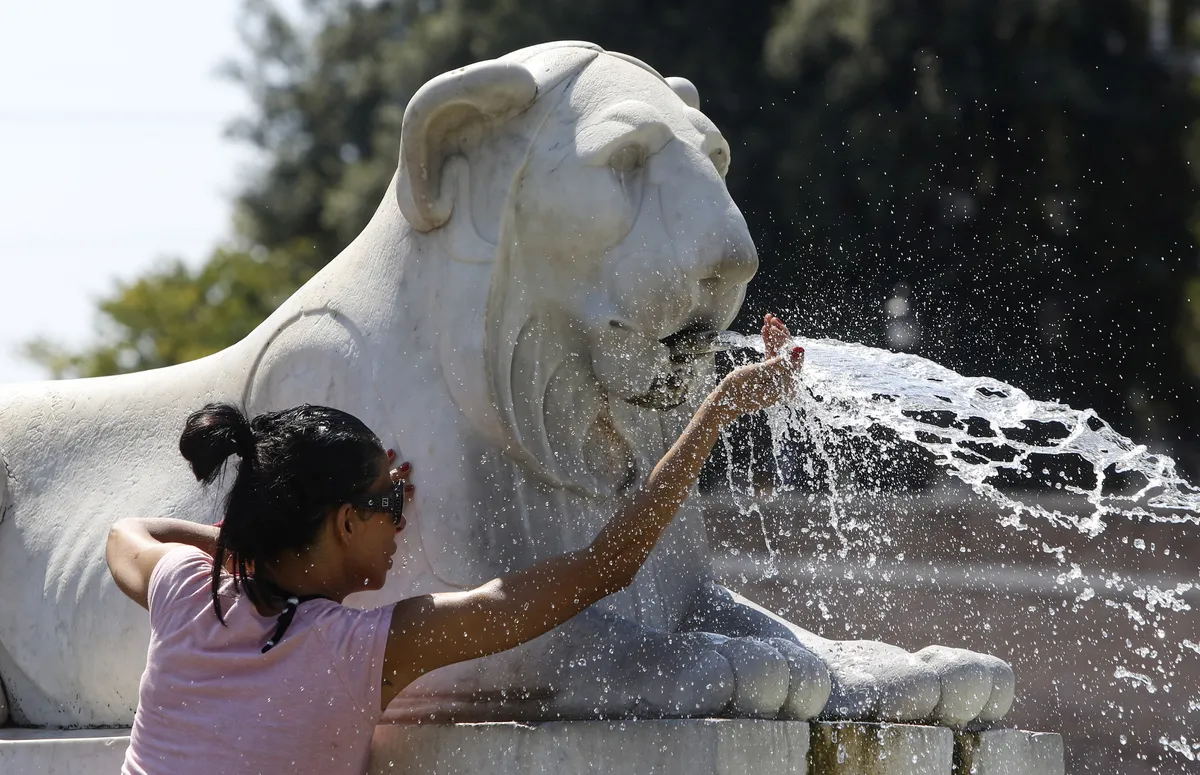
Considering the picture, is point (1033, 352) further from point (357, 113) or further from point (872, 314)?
point (357, 113)

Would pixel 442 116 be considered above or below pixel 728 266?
above

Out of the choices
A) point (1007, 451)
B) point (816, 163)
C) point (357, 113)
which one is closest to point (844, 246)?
point (816, 163)

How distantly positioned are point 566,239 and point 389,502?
28.1 inches

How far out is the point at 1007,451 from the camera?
10.0m

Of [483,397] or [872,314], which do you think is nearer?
[483,397]

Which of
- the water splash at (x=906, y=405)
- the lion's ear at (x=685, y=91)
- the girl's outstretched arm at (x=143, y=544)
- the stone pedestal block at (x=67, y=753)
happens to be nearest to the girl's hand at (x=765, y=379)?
the water splash at (x=906, y=405)

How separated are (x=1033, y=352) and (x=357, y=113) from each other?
9880 millimetres

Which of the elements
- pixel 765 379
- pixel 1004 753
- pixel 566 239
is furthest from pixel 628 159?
pixel 1004 753

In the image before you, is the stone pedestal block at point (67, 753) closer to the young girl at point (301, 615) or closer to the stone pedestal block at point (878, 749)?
the young girl at point (301, 615)

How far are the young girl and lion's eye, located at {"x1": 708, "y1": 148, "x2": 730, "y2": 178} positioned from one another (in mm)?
973

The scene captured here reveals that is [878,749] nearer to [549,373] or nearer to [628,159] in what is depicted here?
[549,373]

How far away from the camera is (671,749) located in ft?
9.23

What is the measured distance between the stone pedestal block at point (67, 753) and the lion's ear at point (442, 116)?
121 centimetres

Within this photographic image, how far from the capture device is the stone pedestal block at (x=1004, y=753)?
3244 millimetres
